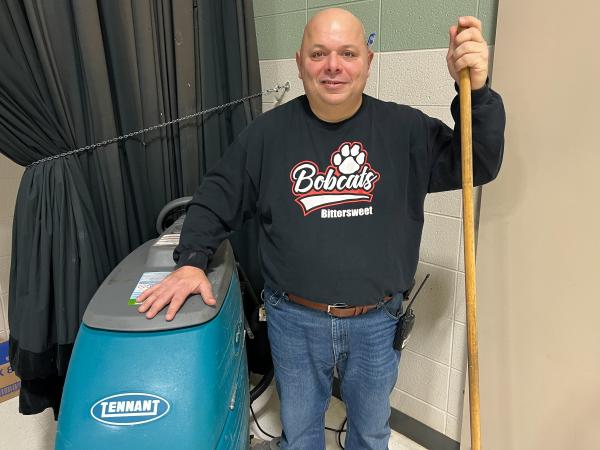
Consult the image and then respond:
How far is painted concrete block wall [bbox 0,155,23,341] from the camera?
190cm

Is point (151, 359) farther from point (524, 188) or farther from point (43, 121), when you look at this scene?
point (524, 188)

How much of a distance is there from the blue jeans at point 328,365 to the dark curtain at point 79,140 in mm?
551

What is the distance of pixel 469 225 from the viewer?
94cm

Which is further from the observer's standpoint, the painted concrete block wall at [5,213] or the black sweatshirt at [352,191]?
the painted concrete block wall at [5,213]

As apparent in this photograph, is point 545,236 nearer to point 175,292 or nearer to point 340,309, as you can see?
point 340,309

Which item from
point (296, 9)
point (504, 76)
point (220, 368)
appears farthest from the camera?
point (296, 9)

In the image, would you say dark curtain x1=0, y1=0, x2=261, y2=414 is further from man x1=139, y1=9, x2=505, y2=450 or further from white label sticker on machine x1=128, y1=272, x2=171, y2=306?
man x1=139, y1=9, x2=505, y2=450

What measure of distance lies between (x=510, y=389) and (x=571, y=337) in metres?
0.27

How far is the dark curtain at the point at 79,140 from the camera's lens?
124 cm

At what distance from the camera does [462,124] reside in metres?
0.90

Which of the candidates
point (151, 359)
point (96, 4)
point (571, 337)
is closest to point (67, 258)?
point (151, 359)

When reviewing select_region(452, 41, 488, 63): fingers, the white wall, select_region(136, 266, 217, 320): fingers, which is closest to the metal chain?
select_region(136, 266, 217, 320): fingers

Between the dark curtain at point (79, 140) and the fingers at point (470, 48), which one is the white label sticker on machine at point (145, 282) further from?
the fingers at point (470, 48)

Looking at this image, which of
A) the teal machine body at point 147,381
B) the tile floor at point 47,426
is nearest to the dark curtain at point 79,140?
the teal machine body at point 147,381
